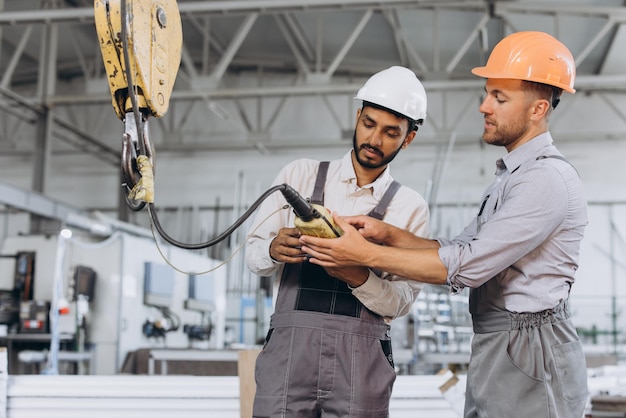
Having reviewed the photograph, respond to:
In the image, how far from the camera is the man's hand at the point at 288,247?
1.87 metres

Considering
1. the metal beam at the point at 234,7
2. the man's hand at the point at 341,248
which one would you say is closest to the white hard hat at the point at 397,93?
the man's hand at the point at 341,248

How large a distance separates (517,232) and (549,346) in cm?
28

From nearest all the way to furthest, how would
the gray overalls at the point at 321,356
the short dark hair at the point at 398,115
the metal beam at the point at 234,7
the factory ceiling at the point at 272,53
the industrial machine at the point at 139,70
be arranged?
1. the industrial machine at the point at 139,70
2. the gray overalls at the point at 321,356
3. the short dark hair at the point at 398,115
4. the metal beam at the point at 234,7
5. the factory ceiling at the point at 272,53

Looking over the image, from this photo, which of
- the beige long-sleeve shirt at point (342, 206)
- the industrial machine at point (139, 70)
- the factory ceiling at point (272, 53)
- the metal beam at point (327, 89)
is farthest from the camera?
the metal beam at point (327, 89)

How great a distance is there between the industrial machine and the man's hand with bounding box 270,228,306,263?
0.21 metres

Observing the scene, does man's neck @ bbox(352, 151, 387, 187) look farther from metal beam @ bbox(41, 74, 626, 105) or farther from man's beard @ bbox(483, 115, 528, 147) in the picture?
metal beam @ bbox(41, 74, 626, 105)

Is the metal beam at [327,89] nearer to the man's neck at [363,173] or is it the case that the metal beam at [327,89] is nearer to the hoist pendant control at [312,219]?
the man's neck at [363,173]

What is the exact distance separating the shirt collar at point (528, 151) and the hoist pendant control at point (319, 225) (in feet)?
1.58

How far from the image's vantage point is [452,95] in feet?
44.0

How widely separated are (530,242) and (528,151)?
0.90ft

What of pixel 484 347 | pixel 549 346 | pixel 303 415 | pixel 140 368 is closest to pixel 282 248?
pixel 303 415

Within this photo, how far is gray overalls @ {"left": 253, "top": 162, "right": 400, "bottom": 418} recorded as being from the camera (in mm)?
1871

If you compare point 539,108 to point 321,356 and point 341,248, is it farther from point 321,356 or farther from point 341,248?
point 321,356

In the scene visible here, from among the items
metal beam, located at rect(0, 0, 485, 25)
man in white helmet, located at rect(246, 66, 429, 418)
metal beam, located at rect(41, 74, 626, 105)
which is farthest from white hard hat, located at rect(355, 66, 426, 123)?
metal beam, located at rect(41, 74, 626, 105)
